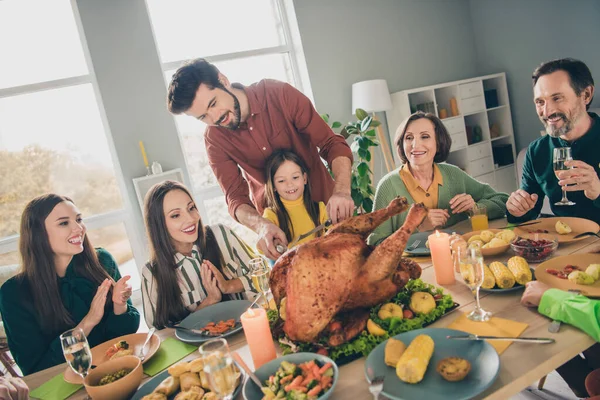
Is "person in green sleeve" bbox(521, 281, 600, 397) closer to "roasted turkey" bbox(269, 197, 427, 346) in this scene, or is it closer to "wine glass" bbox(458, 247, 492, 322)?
"wine glass" bbox(458, 247, 492, 322)

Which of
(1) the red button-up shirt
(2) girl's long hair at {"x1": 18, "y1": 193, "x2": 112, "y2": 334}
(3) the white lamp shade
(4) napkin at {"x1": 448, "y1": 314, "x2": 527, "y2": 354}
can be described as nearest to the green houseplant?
(3) the white lamp shade

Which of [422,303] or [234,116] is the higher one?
[234,116]

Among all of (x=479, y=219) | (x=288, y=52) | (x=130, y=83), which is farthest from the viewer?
(x=288, y=52)

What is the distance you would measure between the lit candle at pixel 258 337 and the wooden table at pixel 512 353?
0.22 ft

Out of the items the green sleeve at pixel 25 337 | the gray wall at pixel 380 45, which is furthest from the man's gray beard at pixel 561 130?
the gray wall at pixel 380 45

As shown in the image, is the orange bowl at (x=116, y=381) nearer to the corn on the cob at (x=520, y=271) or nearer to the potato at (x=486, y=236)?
the corn on the cob at (x=520, y=271)

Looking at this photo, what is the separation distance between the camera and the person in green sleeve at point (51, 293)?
1726 millimetres

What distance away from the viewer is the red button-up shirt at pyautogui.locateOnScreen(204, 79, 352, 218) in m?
2.24

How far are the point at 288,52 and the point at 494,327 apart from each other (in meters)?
4.39

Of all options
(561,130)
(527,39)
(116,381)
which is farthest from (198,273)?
(527,39)

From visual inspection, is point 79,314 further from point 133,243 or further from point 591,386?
point 133,243

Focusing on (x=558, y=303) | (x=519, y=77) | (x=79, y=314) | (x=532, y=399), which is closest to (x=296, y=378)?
(x=558, y=303)

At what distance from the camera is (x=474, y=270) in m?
1.11

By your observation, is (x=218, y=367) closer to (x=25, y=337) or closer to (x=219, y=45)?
A: (x=25, y=337)
